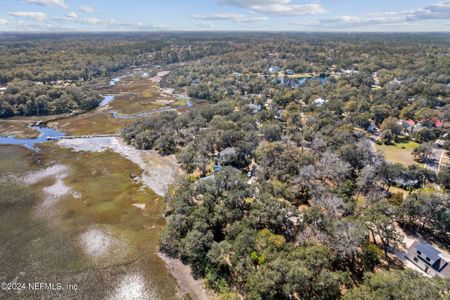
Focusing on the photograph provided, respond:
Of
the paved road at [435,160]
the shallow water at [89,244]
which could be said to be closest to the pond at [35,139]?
the shallow water at [89,244]

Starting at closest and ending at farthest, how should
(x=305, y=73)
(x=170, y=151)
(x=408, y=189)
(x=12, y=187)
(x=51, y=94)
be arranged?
(x=408, y=189) → (x=12, y=187) → (x=170, y=151) → (x=51, y=94) → (x=305, y=73)

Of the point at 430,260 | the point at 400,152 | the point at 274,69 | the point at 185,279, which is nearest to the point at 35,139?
the point at 185,279

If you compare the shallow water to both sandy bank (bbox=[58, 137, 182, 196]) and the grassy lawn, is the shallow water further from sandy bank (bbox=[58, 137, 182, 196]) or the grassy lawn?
the grassy lawn

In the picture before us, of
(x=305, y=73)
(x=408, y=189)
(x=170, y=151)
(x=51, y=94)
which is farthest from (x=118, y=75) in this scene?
(x=408, y=189)

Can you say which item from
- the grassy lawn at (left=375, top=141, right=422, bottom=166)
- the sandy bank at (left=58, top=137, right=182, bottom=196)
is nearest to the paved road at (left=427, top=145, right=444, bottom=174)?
the grassy lawn at (left=375, top=141, right=422, bottom=166)

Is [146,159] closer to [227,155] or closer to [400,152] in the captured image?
[227,155]

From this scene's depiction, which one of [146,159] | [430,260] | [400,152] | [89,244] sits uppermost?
[430,260]

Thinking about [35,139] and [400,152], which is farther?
[35,139]

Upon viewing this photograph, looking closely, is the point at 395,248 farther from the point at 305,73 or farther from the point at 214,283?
the point at 305,73
